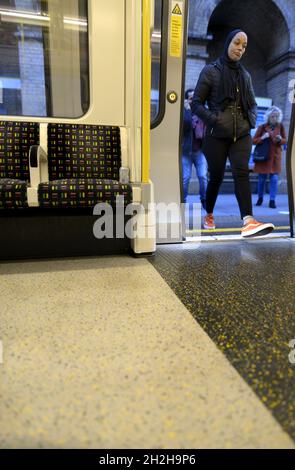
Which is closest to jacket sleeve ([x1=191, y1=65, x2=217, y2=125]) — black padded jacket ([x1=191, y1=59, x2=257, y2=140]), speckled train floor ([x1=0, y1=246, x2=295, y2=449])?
black padded jacket ([x1=191, y1=59, x2=257, y2=140])

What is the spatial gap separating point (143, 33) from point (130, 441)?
75.2 inches

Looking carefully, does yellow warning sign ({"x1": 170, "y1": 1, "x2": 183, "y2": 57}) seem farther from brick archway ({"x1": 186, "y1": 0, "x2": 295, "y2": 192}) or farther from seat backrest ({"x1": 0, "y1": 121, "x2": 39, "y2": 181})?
Answer: brick archway ({"x1": 186, "y1": 0, "x2": 295, "y2": 192})

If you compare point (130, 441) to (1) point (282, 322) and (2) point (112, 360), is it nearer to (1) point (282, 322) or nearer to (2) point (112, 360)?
(2) point (112, 360)

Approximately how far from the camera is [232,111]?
8.34ft

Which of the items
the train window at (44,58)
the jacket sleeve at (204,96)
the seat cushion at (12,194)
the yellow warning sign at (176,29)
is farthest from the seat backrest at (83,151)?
the yellow warning sign at (176,29)

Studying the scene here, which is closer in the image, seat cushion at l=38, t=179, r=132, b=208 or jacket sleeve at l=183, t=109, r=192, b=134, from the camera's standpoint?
seat cushion at l=38, t=179, r=132, b=208

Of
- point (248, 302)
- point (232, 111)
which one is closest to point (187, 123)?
point (232, 111)

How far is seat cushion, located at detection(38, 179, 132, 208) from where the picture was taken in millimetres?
1839

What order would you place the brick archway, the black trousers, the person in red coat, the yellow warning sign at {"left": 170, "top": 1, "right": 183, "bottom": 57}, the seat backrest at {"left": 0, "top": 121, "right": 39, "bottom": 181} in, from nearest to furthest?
the seat backrest at {"left": 0, "top": 121, "right": 39, "bottom": 181} → the yellow warning sign at {"left": 170, "top": 1, "right": 183, "bottom": 57} → the black trousers → the person in red coat → the brick archway

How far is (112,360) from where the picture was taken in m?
1.01

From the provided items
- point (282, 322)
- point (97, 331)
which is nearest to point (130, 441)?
point (97, 331)

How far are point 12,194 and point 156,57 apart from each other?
1618 mm

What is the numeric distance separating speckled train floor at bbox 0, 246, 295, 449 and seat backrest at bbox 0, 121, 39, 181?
0.77 metres

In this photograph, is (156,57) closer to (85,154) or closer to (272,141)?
(85,154)
